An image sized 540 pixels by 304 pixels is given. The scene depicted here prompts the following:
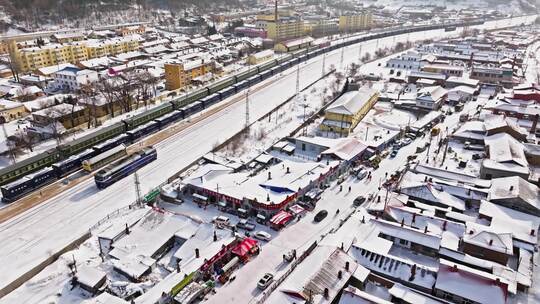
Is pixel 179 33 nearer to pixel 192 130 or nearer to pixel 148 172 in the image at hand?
pixel 192 130

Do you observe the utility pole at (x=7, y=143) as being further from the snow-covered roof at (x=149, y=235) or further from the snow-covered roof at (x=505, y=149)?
the snow-covered roof at (x=505, y=149)

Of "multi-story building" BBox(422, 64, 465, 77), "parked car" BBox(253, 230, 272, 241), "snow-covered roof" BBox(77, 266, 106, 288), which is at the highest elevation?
"multi-story building" BBox(422, 64, 465, 77)

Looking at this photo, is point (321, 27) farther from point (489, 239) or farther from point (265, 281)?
point (265, 281)

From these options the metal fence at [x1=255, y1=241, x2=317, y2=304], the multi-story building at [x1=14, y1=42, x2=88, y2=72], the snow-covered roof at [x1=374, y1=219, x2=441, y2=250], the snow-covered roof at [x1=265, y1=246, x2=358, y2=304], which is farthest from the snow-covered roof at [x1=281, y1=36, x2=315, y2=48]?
the snow-covered roof at [x1=265, y1=246, x2=358, y2=304]

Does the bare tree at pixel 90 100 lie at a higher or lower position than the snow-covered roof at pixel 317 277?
higher

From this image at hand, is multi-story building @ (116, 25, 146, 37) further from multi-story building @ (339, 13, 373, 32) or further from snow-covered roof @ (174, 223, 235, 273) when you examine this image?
snow-covered roof @ (174, 223, 235, 273)

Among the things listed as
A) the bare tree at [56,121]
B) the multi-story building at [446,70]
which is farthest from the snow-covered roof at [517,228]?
the multi-story building at [446,70]

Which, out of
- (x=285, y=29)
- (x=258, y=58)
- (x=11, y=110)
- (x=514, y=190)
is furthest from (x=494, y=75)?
(x=11, y=110)
